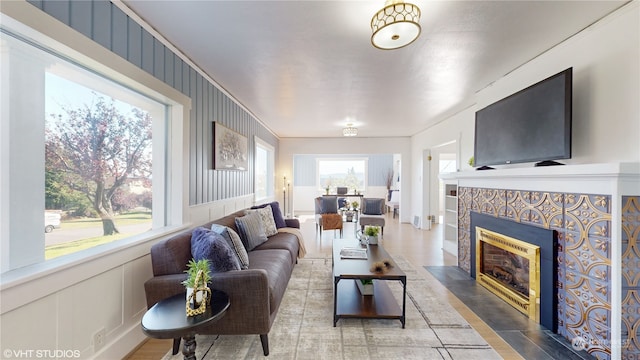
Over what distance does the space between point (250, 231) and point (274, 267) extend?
2.70ft

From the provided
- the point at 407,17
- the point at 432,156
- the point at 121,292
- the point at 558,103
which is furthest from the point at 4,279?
the point at 432,156

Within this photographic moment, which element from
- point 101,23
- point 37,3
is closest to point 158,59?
point 101,23

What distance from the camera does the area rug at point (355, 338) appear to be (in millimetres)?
1857

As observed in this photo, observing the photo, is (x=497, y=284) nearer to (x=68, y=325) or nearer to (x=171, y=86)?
(x=68, y=325)

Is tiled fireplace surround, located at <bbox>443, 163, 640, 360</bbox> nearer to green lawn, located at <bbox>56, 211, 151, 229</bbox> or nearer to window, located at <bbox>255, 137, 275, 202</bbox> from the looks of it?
green lawn, located at <bbox>56, 211, 151, 229</bbox>

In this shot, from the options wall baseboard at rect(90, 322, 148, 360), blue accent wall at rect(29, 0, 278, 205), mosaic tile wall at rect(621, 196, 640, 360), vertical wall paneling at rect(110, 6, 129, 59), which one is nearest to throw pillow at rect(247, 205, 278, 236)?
blue accent wall at rect(29, 0, 278, 205)

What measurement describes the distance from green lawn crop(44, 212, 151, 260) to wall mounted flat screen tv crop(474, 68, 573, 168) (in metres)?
3.82

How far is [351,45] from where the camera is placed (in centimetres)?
233

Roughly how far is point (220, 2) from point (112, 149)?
4.70ft

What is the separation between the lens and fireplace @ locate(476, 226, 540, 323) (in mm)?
2326

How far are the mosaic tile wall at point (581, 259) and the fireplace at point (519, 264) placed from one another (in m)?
0.06

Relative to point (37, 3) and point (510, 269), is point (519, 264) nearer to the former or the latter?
point (510, 269)

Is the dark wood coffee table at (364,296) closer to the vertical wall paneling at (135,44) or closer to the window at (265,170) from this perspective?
the vertical wall paneling at (135,44)

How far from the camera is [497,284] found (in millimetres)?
2855
